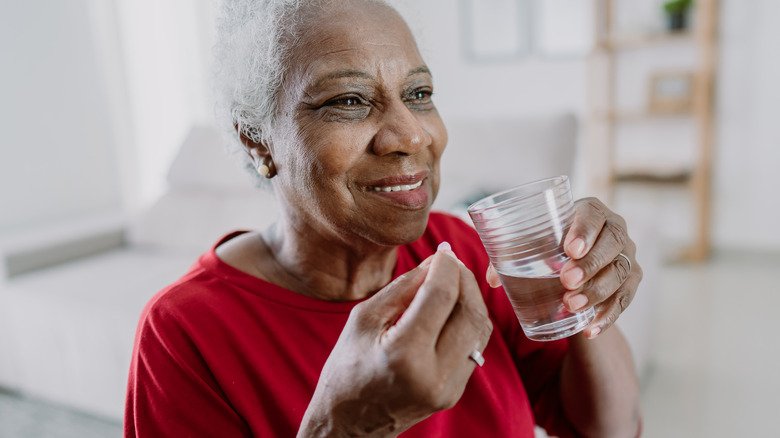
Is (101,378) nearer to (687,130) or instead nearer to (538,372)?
(538,372)

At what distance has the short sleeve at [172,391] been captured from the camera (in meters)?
0.89

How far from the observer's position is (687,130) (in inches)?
173

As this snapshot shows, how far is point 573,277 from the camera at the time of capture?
2.48 ft

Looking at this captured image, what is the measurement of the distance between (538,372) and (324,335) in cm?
43

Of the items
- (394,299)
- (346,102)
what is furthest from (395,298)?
(346,102)

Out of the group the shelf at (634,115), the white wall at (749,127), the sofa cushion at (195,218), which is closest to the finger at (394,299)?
the sofa cushion at (195,218)

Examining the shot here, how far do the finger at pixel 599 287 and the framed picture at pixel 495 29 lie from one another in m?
4.33

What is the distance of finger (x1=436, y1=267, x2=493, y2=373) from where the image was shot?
2.13ft

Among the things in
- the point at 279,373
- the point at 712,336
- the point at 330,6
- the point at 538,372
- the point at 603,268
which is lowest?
the point at 712,336

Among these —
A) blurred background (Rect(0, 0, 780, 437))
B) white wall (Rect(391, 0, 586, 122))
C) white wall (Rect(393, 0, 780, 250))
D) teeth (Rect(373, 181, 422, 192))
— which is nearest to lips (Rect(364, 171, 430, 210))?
teeth (Rect(373, 181, 422, 192))

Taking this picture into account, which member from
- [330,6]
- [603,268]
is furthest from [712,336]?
[330,6]

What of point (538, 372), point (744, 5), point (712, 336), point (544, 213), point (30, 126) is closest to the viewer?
point (544, 213)

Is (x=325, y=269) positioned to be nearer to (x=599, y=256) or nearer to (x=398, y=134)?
(x=398, y=134)

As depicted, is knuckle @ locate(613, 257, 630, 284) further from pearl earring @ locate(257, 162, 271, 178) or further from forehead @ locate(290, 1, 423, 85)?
pearl earring @ locate(257, 162, 271, 178)
